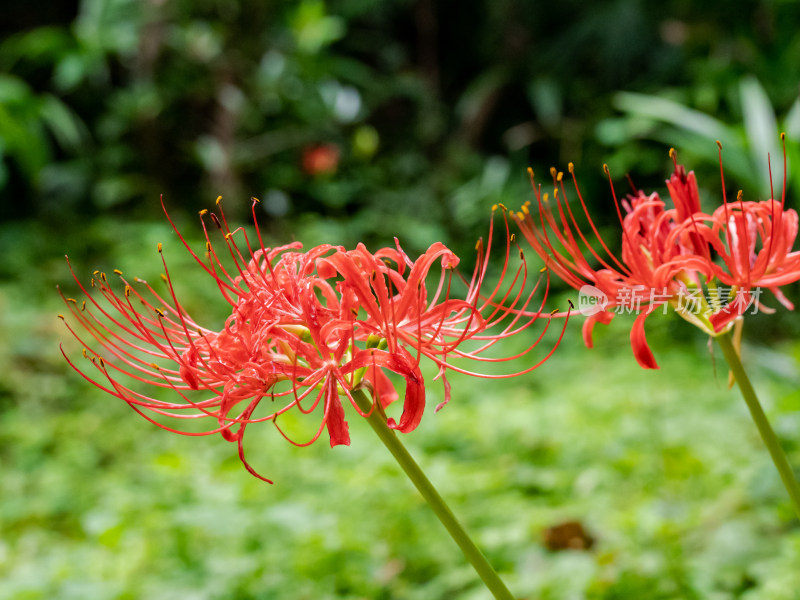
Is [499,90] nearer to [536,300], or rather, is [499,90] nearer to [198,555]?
[536,300]

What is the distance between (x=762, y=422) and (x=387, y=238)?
438cm

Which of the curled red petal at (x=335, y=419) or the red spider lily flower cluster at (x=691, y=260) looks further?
the red spider lily flower cluster at (x=691, y=260)

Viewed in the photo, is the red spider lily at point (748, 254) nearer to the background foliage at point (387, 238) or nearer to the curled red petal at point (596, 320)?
the curled red petal at point (596, 320)

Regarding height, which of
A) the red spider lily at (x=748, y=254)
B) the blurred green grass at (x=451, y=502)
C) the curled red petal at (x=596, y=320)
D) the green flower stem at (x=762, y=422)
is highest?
the red spider lily at (x=748, y=254)

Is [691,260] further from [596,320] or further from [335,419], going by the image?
[335,419]

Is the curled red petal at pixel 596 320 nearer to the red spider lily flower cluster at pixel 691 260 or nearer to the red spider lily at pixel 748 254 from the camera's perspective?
the red spider lily flower cluster at pixel 691 260

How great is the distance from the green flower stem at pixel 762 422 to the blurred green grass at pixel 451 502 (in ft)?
0.21

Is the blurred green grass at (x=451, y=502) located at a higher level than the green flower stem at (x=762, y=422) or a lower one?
lower

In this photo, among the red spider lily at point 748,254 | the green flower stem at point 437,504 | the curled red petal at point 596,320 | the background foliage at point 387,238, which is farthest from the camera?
the background foliage at point 387,238

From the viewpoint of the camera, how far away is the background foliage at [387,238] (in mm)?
1694

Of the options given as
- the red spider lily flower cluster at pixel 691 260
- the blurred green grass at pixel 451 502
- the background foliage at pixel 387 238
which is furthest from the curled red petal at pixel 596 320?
the background foliage at pixel 387 238

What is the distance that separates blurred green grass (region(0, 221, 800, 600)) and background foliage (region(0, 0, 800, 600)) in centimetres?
1

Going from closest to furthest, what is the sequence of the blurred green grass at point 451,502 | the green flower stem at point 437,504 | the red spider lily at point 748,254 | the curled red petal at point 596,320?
the green flower stem at point 437,504
the red spider lily at point 748,254
the curled red petal at point 596,320
the blurred green grass at point 451,502

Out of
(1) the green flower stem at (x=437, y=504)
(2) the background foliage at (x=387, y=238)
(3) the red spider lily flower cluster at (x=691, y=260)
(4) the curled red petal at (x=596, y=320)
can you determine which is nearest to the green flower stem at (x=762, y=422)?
(3) the red spider lily flower cluster at (x=691, y=260)
